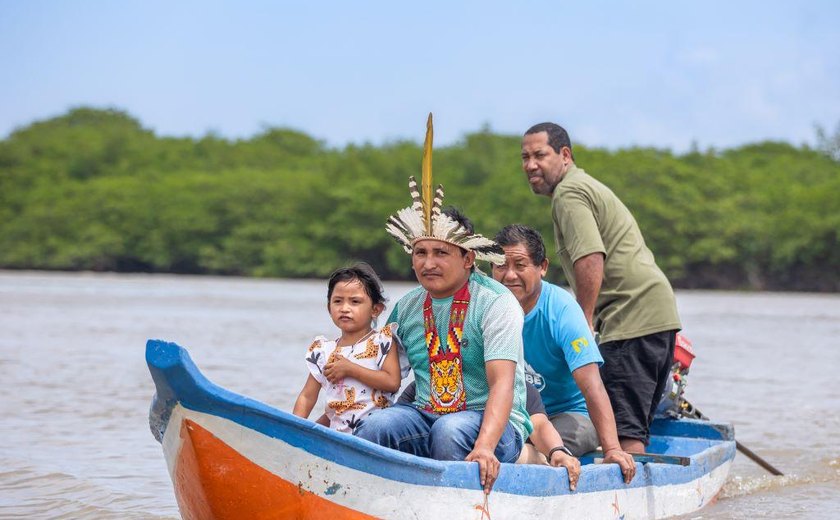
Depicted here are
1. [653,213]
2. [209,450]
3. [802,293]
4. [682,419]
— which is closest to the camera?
[209,450]

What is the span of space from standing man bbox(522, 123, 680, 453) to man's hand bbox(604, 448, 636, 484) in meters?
0.78

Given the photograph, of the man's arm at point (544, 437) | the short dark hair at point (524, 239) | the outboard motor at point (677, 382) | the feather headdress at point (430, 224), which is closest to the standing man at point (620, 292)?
the short dark hair at point (524, 239)

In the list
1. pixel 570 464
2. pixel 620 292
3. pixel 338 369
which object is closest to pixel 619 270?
pixel 620 292

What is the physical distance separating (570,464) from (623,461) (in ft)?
1.37

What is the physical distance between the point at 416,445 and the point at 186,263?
58.1 meters

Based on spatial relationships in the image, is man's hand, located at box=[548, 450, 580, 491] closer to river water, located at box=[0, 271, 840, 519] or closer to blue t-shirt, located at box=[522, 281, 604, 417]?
blue t-shirt, located at box=[522, 281, 604, 417]

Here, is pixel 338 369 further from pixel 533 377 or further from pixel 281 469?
pixel 533 377

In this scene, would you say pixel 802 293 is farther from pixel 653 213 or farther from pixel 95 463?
pixel 95 463

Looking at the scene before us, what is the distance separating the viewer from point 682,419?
266 inches

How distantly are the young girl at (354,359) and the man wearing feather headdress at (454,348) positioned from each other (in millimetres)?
121

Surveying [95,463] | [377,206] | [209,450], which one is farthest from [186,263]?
[209,450]

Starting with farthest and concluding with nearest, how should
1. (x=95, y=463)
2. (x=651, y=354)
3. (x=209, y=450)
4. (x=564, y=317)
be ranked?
(x=95, y=463), (x=651, y=354), (x=564, y=317), (x=209, y=450)

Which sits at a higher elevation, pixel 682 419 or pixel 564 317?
pixel 564 317

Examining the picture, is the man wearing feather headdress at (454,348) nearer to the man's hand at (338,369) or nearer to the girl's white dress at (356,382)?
the girl's white dress at (356,382)
